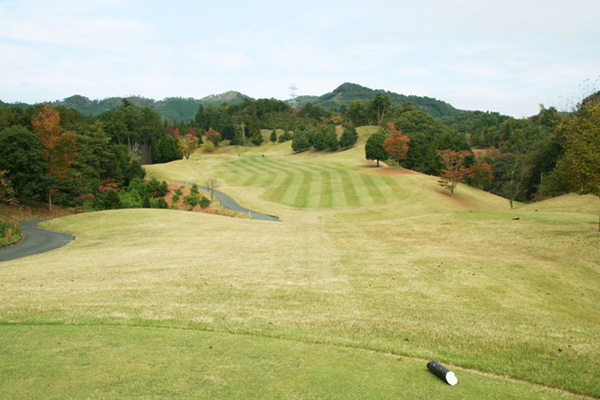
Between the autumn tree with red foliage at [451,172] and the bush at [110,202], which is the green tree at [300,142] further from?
the bush at [110,202]

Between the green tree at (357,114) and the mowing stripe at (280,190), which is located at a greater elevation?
the green tree at (357,114)

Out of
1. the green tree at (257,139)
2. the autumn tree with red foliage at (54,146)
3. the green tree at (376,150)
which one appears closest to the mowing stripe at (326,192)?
the green tree at (376,150)

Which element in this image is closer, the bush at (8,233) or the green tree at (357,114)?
the bush at (8,233)

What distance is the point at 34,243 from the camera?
92.0 ft

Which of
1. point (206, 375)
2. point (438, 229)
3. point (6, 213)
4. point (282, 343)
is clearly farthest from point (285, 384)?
point (6, 213)

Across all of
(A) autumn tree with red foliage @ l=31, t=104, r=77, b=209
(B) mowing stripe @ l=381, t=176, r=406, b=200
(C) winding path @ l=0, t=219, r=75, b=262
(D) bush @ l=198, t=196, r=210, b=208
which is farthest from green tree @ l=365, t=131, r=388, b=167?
(C) winding path @ l=0, t=219, r=75, b=262

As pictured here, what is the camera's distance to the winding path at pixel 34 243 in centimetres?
2464

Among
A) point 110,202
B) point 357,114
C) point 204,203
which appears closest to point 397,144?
point 204,203

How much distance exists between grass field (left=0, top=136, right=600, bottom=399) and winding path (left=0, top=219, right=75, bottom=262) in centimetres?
276

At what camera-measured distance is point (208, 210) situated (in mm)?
55000

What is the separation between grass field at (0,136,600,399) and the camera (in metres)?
6.25

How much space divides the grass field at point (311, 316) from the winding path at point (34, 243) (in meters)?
2.76

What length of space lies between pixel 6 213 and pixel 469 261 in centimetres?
4699

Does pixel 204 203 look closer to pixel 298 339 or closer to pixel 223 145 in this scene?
pixel 298 339
